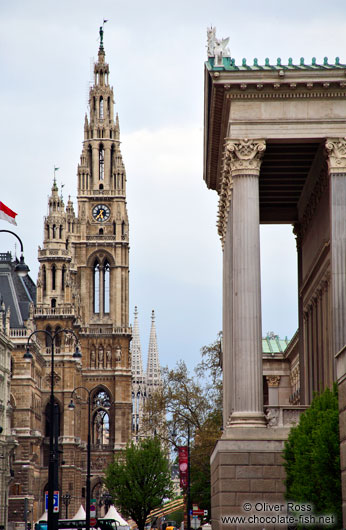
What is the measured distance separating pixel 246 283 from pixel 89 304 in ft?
439

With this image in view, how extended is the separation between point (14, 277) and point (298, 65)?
357 feet

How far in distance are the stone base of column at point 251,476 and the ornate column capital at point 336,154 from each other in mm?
8569

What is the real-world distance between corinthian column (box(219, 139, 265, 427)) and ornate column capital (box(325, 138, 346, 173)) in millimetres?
2133

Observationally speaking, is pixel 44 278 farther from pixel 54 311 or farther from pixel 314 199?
pixel 314 199

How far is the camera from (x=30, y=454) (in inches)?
5098

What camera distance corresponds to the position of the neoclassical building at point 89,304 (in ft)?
488

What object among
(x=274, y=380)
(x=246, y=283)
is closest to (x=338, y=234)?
(x=246, y=283)

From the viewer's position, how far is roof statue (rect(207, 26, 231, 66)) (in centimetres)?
3906

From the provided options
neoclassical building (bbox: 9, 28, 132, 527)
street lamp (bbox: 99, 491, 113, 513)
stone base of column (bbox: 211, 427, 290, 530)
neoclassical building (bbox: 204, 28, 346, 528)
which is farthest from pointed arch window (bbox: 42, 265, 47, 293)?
stone base of column (bbox: 211, 427, 290, 530)

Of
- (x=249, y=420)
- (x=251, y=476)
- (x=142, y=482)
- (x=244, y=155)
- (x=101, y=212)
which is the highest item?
(x=101, y=212)

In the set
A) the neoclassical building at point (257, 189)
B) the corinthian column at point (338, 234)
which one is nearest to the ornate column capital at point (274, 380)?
the neoclassical building at point (257, 189)

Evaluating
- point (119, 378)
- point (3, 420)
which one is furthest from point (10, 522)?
point (119, 378)

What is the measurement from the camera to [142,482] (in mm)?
103125

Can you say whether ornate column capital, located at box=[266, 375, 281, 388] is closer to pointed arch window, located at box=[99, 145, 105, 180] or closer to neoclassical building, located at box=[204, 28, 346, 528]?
neoclassical building, located at box=[204, 28, 346, 528]
